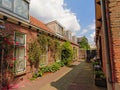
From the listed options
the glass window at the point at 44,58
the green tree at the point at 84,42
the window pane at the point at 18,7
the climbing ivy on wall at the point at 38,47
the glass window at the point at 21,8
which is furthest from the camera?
the green tree at the point at 84,42

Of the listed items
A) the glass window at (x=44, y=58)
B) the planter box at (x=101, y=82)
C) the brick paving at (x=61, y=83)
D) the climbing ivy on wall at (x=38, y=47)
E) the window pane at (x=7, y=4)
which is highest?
the window pane at (x=7, y=4)

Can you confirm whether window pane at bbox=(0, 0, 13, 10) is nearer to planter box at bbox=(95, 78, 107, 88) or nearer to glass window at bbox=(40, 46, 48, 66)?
glass window at bbox=(40, 46, 48, 66)

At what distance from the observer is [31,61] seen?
10.4 m

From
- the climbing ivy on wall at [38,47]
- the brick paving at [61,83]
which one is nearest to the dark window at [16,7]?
the climbing ivy on wall at [38,47]

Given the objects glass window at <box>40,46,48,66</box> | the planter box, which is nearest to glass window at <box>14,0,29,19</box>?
glass window at <box>40,46,48,66</box>

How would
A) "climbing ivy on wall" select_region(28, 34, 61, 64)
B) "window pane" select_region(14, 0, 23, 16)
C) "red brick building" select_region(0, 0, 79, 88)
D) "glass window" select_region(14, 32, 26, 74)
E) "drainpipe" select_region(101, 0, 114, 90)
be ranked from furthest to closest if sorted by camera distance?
"climbing ivy on wall" select_region(28, 34, 61, 64)
"window pane" select_region(14, 0, 23, 16)
"glass window" select_region(14, 32, 26, 74)
"red brick building" select_region(0, 0, 79, 88)
"drainpipe" select_region(101, 0, 114, 90)

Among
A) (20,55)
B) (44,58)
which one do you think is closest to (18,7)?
(20,55)

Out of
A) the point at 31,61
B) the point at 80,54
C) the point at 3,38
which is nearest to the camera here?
the point at 3,38

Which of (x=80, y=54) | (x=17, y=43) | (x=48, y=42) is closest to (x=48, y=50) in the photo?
(x=48, y=42)

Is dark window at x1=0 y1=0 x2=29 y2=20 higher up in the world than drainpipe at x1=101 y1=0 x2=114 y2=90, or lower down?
higher up

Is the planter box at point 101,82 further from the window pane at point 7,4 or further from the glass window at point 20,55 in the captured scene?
the window pane at point 7,4

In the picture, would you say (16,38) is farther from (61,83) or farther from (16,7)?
(61,83)

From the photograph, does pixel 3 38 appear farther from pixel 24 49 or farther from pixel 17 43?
pixel 24 49

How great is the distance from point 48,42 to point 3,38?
20.5 feet
